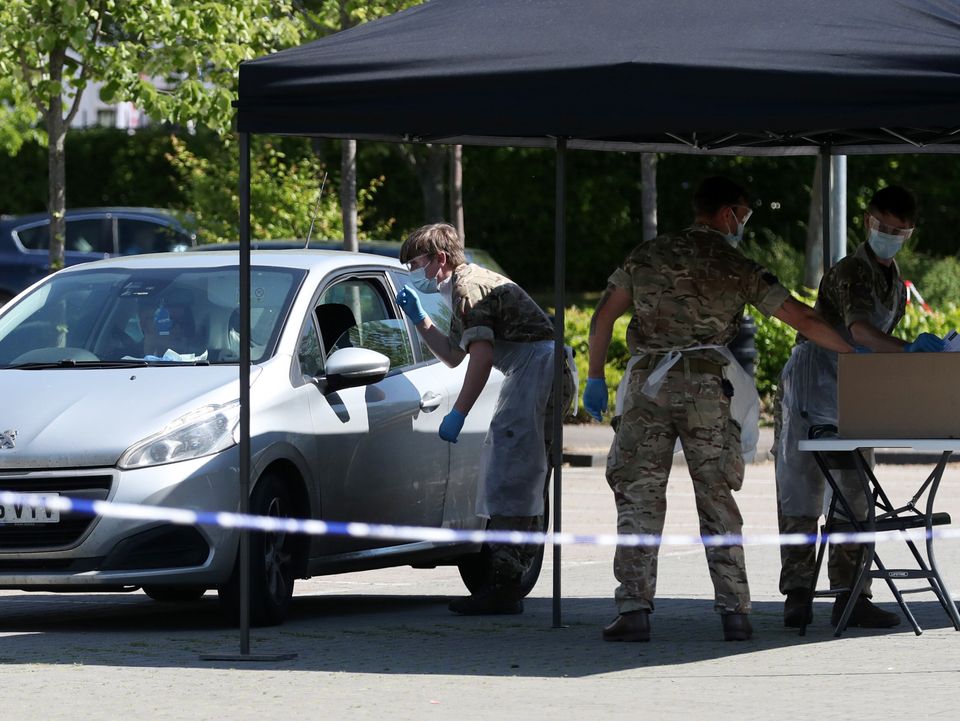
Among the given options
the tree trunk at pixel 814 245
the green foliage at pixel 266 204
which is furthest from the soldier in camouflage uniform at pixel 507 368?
the tree trunk at pixel 814 245

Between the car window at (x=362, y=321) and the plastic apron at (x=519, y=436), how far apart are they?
68 cm

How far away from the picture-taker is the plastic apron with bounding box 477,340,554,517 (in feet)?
29.9

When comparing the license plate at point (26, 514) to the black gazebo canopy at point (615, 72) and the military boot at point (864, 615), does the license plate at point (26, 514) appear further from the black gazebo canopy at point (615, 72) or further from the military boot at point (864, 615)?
the military boot at point (864, 615)

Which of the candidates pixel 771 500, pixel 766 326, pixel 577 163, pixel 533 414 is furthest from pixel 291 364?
pixel 577 163

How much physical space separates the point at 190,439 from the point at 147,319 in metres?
1.08

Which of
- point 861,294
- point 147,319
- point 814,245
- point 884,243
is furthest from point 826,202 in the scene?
point 814,245

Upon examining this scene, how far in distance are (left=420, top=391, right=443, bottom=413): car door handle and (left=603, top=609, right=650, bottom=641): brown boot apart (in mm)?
1738

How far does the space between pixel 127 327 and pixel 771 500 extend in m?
7.38

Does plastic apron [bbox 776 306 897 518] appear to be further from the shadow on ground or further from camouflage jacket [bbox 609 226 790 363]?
camouflage jacket [bbox 609 226 790 363]

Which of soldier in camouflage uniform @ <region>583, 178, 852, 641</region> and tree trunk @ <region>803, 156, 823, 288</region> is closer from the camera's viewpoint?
soldier in camouflage uniform @ <region>583, 178, 852, 641</region>

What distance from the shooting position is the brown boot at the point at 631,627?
26.7 feet

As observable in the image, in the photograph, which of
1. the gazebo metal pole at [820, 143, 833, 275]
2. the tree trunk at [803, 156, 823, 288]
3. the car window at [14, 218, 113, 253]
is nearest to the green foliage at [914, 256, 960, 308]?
the tree trunk at [803, 156, 823, 288]

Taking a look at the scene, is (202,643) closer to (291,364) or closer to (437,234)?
(291,364)

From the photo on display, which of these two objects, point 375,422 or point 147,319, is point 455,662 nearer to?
point 375,422
